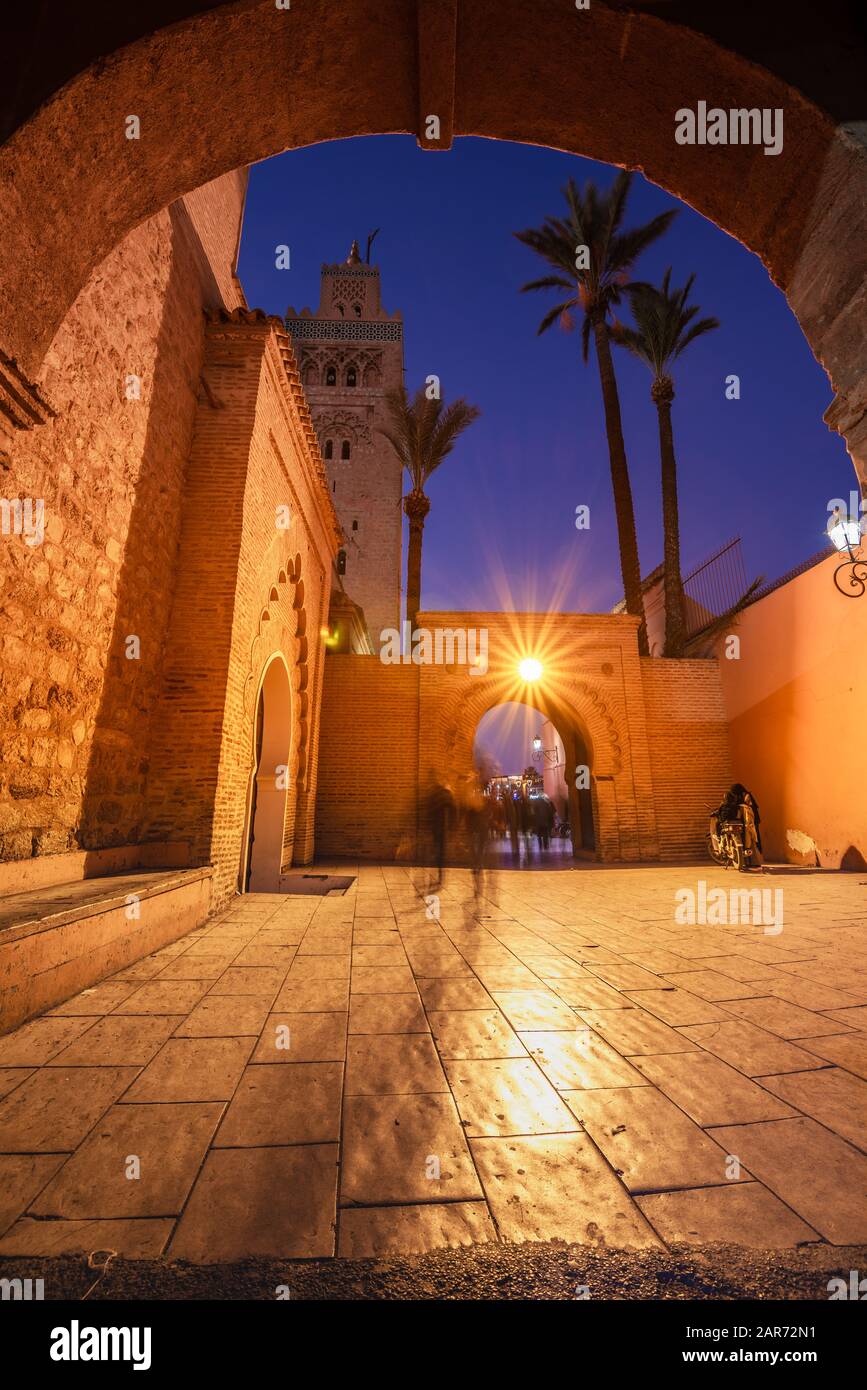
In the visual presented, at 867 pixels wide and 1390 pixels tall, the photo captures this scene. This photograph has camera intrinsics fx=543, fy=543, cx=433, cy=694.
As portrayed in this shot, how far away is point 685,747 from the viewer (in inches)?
487

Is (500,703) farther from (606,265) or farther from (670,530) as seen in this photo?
(606,265)

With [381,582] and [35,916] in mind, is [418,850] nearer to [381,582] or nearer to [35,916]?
[35,916]

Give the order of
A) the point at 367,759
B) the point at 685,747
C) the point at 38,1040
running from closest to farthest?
the point at 38,1040 → the point at 367,759 → the point at 685,747

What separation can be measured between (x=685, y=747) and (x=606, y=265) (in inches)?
568

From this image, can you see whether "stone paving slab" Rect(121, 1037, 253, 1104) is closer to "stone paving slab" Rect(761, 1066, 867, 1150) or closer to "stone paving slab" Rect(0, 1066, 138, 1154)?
"stone paving slab" Rect(0, 1066, 138, 1154)

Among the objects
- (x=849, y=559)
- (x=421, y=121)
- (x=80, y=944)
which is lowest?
(x=80, y=944)

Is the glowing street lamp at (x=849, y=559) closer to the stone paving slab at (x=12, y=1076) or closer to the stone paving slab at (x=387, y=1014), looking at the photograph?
the stone paving slab at (x=387, y=1014)

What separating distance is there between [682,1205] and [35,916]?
10.6 feet

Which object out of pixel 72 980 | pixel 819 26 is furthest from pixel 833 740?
pixel 72 980

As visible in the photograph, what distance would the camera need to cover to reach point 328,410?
31234mm

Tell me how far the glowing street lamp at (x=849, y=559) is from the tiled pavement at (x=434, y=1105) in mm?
6454

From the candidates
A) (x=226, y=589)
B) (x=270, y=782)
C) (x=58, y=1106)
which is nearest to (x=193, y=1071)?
(x=58, y=1106)

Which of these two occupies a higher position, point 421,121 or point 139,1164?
point 421,121

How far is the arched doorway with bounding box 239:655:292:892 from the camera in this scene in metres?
8.49
